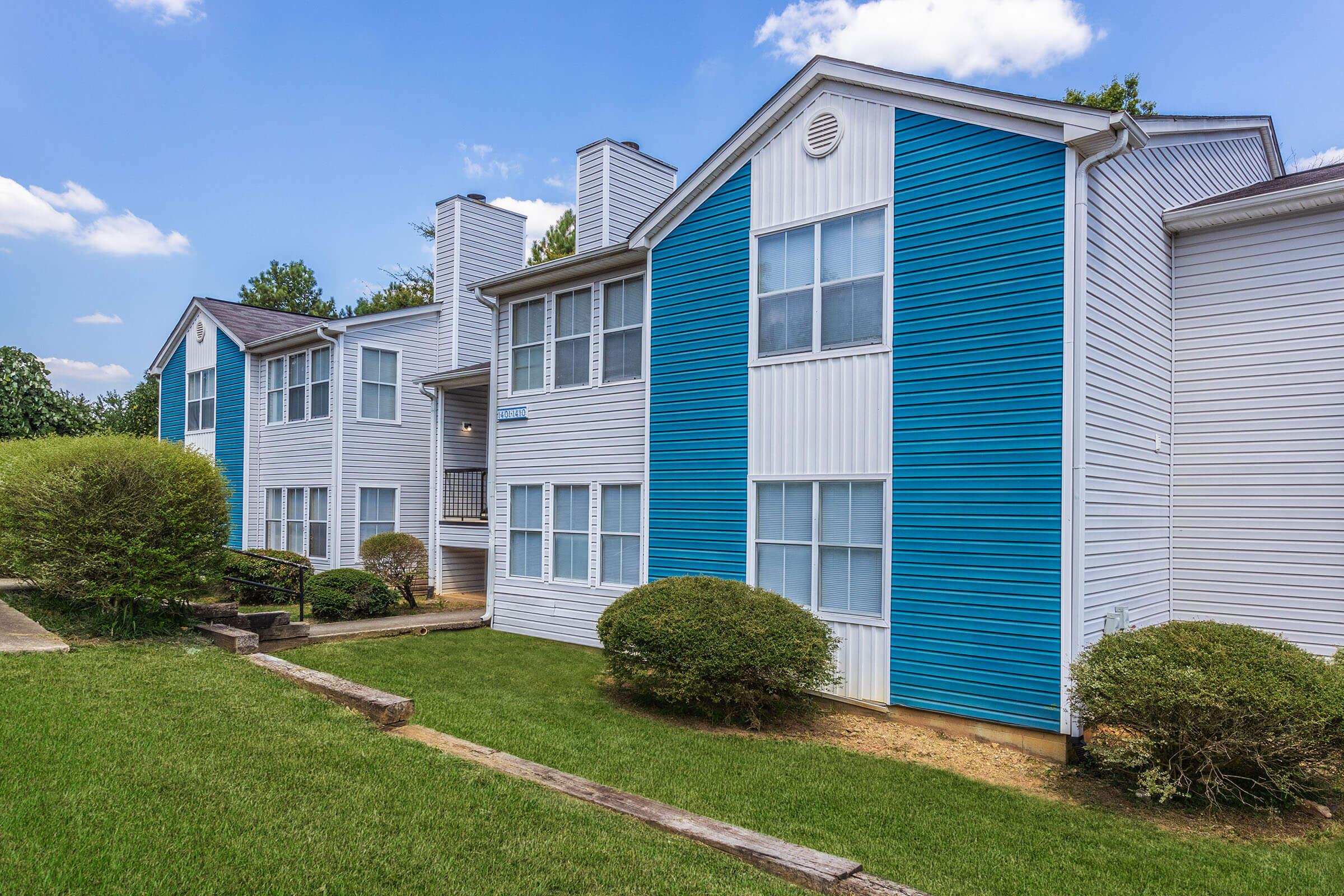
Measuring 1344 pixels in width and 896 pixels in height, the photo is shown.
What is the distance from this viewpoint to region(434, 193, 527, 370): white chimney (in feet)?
59.9

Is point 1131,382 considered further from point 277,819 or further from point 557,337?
point 277,819

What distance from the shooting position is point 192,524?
9.55 metres

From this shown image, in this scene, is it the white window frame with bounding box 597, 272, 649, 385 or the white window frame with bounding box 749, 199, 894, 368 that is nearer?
the white window frame with bounding box 749, 199, 894, 368

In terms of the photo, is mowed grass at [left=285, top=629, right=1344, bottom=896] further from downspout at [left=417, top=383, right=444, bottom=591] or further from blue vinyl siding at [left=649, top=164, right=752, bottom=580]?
downspout at [left=417, top=383, right=444, bottom=591]

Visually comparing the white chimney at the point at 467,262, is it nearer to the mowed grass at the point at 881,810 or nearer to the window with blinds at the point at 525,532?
the window with blinds at the point at 525,532

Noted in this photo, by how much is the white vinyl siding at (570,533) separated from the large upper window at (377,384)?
25.0 feet

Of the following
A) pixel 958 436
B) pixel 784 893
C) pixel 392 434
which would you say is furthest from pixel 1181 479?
pixel 392 434

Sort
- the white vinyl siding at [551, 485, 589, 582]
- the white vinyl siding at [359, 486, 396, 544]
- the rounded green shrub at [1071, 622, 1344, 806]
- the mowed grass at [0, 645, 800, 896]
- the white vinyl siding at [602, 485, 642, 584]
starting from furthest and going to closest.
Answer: the white vinyl siding at [359, 486, 396, 544] → the white vinyl siding at [551, 485, 589, 582] → the white vinyl siding at [602, 485, 642, 584] → the rounded green shrub at [1071, 622, 1344, 806] → the mowed grass at [0, 645, 800, 896]

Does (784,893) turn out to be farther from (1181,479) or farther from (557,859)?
(1181,479)

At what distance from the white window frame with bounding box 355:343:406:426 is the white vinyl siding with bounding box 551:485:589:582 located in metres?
7.54

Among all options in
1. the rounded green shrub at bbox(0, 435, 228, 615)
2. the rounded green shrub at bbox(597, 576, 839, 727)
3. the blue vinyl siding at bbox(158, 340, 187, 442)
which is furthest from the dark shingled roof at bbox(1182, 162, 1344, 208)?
the blue vinyl siding at bbox(158, 340, 187, 442)

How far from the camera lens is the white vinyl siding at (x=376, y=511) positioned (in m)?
17.8

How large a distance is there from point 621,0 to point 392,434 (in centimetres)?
1058

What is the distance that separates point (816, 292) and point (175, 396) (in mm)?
21478
